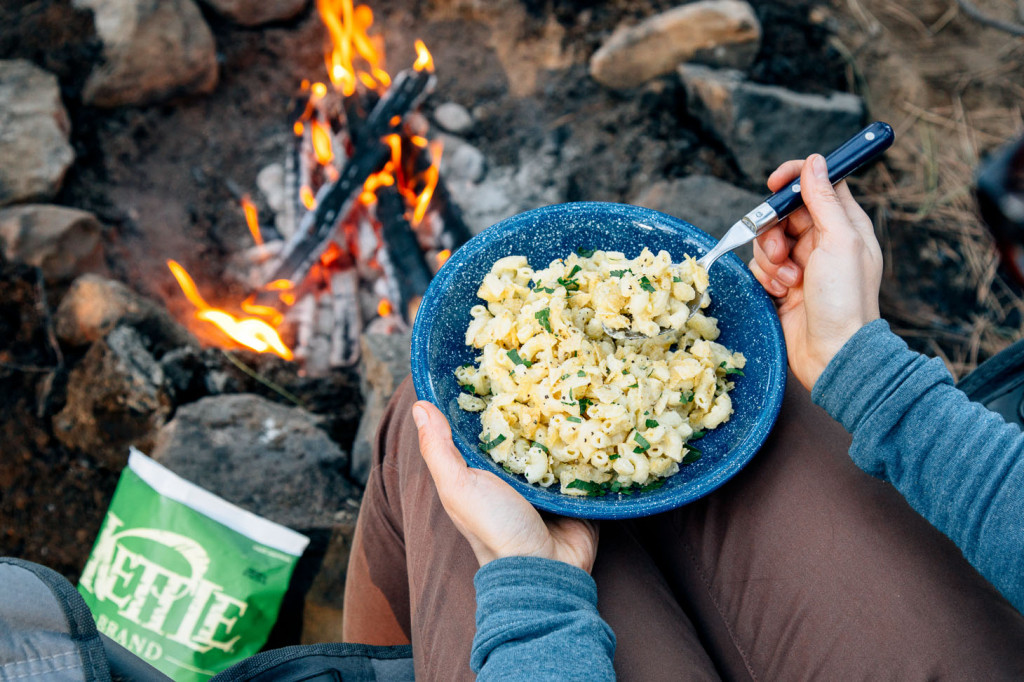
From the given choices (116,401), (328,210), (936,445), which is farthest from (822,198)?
(116,401)

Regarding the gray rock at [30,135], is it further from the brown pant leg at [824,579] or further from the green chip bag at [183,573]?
the brown pant leg at [824,579]

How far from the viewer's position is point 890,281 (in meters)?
2.58

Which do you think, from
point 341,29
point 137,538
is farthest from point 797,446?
point 341,29

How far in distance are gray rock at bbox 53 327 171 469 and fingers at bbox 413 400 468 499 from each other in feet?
3.91

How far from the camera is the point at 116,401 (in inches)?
81.2

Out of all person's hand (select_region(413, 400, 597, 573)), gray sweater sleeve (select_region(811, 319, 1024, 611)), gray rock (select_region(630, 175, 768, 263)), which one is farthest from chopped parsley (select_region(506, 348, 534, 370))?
gray rock (select_region(630, 175, 768, 263))

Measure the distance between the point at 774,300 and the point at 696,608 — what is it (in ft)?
2.42

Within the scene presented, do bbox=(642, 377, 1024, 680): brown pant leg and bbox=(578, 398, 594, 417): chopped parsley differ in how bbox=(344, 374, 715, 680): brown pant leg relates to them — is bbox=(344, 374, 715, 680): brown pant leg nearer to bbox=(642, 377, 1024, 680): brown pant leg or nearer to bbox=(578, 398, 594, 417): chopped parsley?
bbox=(642, 377, 1024, 680): brown pant leg

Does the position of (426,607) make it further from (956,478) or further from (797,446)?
(956,478)

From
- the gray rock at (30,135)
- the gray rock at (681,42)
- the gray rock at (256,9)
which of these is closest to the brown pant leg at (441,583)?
the gray rock at (30,135)

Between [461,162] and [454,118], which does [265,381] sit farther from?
[454,118]

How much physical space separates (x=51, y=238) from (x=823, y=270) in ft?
7.74

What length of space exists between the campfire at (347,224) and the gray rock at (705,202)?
76cm

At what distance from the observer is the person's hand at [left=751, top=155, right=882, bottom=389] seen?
4.60ft
